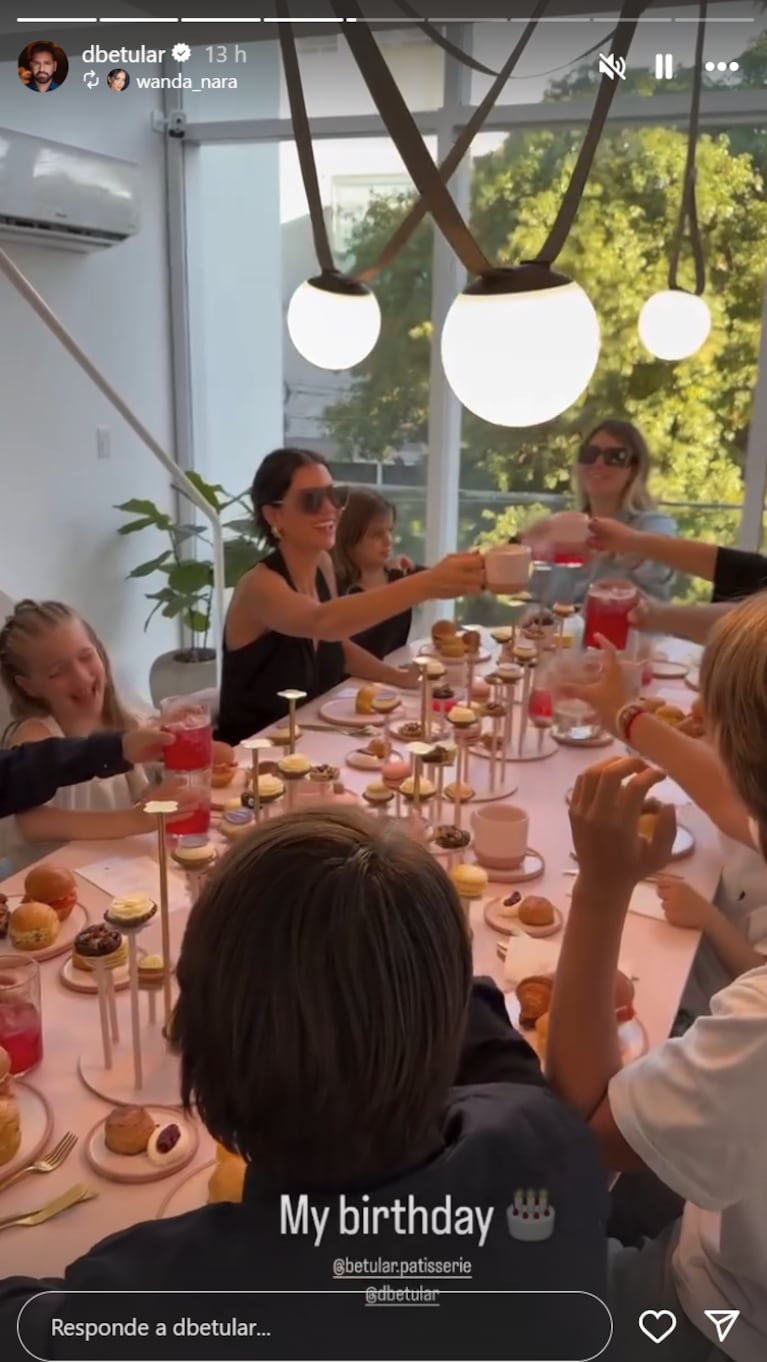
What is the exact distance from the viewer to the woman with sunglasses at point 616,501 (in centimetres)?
280

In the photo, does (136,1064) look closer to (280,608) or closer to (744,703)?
(744,703)

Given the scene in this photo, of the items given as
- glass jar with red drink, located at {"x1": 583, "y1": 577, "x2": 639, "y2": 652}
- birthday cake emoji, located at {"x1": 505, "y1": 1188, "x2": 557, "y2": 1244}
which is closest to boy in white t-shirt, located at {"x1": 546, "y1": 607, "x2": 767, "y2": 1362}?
birthday cake emoji, located at {"x1": 505, "y1": 1188, "x2": 557, "y2": 1244}

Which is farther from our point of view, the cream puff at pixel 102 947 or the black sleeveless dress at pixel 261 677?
the black sleeveless dress at pixel 261 677

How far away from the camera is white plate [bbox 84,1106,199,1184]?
0.83 metres

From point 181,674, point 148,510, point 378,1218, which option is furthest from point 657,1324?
point 148,510

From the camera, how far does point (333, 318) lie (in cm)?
160

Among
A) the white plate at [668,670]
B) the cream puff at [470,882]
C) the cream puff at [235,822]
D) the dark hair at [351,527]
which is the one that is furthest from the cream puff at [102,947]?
the dark hair at [351,527]

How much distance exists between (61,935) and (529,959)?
52 centimetres

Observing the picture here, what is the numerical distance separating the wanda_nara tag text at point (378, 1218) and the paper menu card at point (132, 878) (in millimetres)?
615

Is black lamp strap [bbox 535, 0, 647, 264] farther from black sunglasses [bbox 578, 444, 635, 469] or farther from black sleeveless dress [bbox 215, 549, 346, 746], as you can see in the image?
black sunglasses [bbox 578, 444, 635, 469]

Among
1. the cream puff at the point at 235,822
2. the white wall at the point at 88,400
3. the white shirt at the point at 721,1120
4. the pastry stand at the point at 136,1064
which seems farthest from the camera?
the white wall at the point at 88,400

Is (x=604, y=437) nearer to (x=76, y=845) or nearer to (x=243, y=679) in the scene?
(x=243, y=679)

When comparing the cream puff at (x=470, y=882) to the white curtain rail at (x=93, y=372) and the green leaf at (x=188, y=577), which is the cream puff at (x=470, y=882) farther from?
the green leaf at (x=188, y=577)

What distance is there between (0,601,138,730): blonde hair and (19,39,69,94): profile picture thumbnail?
59.8 inches
